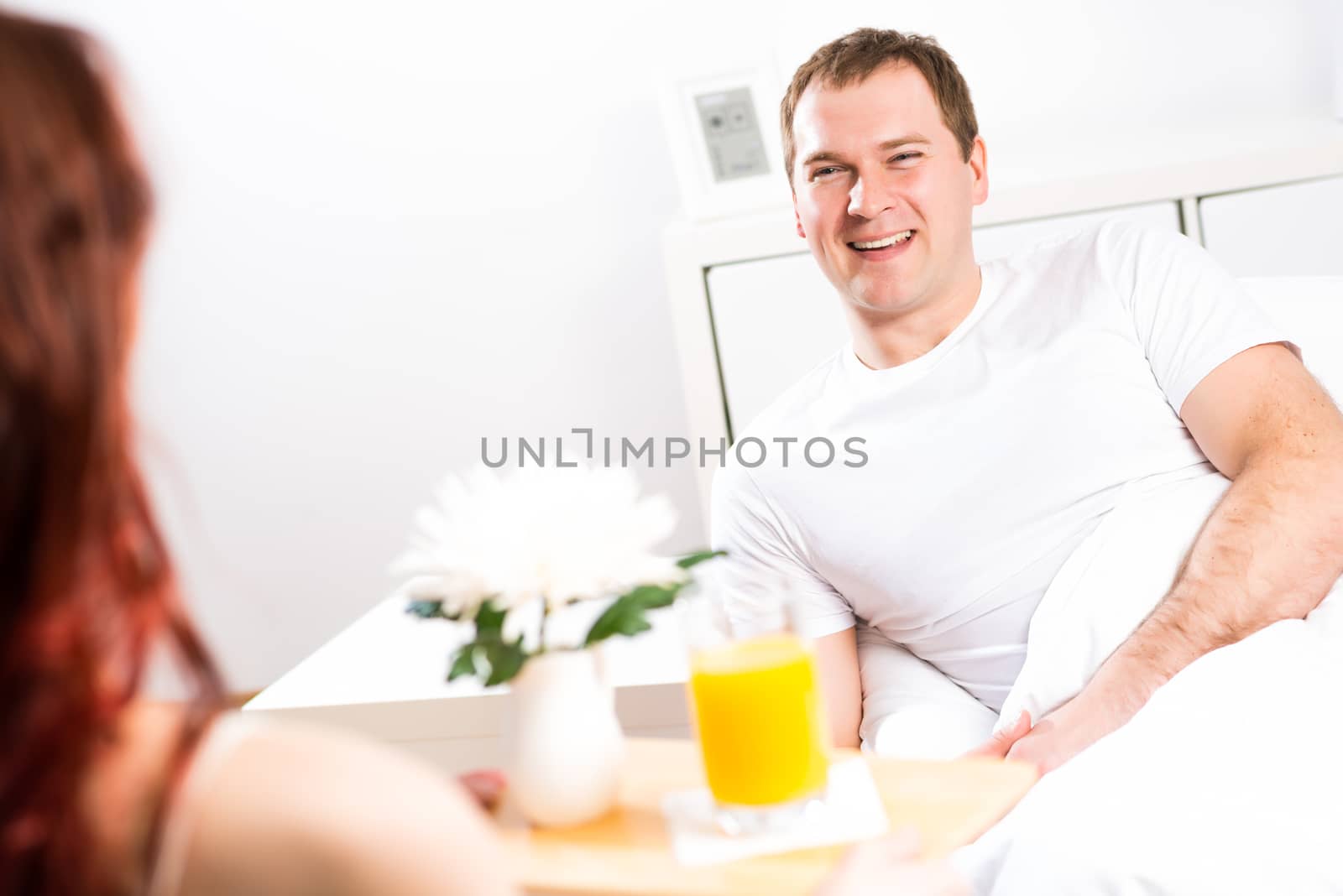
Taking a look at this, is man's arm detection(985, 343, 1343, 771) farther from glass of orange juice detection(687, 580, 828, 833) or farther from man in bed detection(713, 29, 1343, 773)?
glass of orange juice detection(687, 580, 828, 833)

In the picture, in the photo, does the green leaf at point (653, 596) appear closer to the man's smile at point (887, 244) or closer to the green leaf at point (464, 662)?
the green leaf at point (464, 662)

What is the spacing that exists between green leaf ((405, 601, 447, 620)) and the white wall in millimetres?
1596

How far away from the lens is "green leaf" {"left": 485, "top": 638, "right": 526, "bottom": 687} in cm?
94

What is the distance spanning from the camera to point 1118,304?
63.7 inches

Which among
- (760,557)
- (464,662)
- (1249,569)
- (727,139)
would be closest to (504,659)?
(464,662)

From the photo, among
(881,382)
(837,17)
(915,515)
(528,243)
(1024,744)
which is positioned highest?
(837,17)

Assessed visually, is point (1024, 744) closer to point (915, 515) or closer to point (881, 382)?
point (915, 515)

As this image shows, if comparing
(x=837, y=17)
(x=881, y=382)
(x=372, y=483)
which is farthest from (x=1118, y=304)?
(x=372, y=483)

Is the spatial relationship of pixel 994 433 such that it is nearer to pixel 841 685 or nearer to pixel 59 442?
pixel 841 685

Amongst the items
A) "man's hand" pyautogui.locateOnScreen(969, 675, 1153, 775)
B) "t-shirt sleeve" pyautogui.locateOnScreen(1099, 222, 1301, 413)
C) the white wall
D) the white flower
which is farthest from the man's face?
the white flower

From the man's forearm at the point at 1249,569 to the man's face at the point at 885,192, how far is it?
0.46 m

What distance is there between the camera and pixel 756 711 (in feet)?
2.95

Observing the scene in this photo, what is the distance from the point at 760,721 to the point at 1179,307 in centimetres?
A: 96

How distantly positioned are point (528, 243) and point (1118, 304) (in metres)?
1.28
